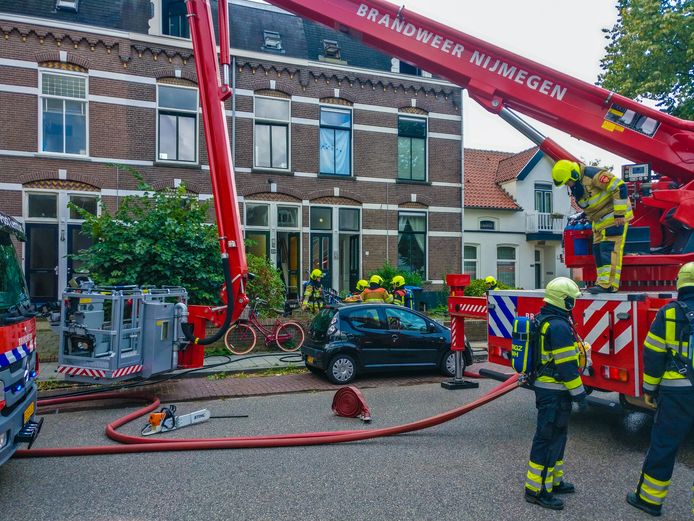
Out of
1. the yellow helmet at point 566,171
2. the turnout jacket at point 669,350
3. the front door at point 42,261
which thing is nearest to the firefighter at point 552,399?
the turnout jacket at point 669,350

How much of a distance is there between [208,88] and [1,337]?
4.91 metres

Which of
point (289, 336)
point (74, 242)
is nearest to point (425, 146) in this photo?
point (289, 336)

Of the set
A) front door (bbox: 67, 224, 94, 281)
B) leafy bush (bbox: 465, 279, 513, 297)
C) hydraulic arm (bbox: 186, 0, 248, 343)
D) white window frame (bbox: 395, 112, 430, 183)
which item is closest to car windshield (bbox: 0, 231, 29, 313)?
hydraulic arm (bbox: 186, 0, 248, 343)

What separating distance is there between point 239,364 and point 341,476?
20.3 feet

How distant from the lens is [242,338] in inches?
475

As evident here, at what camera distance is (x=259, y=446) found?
5684mm

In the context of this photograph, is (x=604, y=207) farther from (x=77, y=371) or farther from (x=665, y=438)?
(x=77, y=371)

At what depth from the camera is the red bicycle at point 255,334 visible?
1194cm

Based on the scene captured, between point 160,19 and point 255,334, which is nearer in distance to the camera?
point 255,334

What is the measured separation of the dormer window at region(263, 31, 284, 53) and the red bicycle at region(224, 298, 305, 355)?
9.04 metres

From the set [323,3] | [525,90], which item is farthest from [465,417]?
[323,3]

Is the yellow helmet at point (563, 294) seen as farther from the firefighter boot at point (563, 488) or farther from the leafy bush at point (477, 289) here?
the leafy bush at point (477, 289)

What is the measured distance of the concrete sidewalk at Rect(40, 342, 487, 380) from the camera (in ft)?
32.0

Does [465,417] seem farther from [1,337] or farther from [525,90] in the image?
[1,337]
